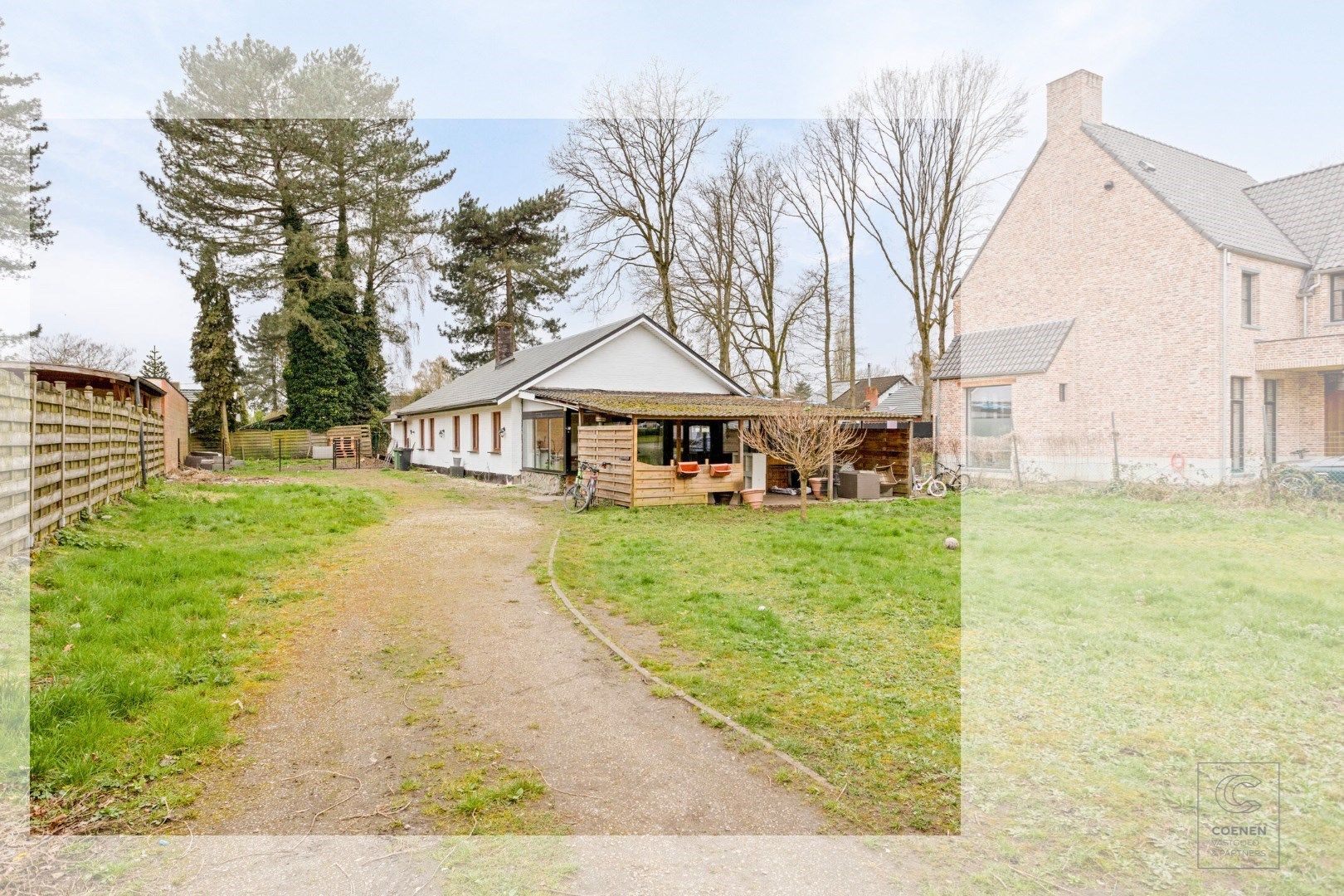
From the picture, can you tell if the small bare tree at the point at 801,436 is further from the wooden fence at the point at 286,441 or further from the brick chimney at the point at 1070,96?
the wooden fence at the point at 286,441

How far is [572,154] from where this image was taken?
27.0 metres

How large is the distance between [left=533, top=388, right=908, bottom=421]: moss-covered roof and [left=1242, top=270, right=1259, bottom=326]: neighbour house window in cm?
786

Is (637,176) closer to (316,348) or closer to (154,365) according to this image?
(316,348)

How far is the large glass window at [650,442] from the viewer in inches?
636

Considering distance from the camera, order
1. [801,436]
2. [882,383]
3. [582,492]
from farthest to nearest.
Result: [882,383] < [582,492] < [801,436]

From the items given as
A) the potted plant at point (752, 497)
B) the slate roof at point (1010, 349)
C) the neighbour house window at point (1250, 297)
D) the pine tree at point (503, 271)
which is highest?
the pine tree at point (503, 271)

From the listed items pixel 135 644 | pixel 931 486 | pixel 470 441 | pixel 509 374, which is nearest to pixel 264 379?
pixel 470 441

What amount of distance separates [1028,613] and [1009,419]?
3.07 m

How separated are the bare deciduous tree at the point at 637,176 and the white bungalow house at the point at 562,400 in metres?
5.40

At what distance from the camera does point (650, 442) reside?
1653 centimetres

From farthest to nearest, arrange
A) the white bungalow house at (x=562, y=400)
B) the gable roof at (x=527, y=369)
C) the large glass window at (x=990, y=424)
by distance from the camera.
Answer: the gable roof at (x=527, y=369) < the white bungalow house at (x=562, y=400) < the large glass window at (x=990, y=424)

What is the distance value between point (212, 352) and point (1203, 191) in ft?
108

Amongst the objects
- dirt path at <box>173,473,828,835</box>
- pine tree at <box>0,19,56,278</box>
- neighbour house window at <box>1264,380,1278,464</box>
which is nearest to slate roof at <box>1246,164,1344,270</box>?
neighbour house window at <box>1264,380,1278,464</box>

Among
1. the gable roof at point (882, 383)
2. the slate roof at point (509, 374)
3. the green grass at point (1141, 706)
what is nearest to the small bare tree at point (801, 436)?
the green grass at point (1141, 706)
